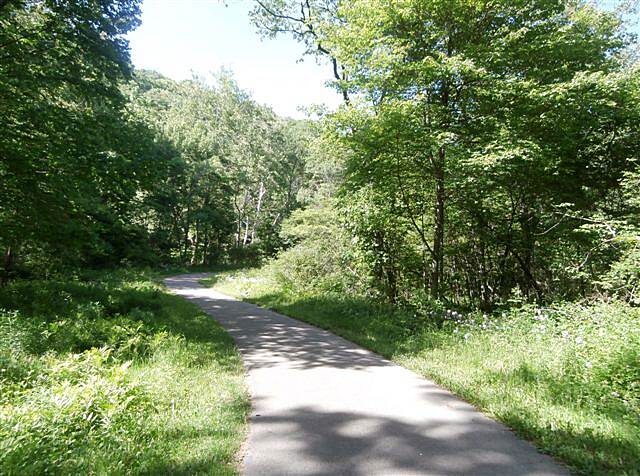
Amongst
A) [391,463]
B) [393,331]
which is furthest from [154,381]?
[393,331]

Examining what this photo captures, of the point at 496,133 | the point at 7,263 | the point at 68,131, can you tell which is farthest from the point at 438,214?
the point at 7,263

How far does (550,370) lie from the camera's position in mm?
4957

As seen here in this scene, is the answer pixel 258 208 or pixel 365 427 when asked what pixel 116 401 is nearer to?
pixel 365 427

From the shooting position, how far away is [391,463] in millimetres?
3256

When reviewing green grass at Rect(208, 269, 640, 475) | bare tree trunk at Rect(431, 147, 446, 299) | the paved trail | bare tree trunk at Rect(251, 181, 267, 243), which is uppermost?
bare tree trunk at Rect(251, 181, 267, 243)

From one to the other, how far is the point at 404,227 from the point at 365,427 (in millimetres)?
8174

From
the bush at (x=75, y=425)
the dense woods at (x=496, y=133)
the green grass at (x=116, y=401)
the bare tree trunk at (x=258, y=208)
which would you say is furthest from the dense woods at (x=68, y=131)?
the bare tree trunk at (x=258, y=208)

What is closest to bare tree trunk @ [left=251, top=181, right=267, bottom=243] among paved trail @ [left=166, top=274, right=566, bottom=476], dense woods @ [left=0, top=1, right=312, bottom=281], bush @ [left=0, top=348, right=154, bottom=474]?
dense woods @ [left=0, top=1, right=312, bottom=281]

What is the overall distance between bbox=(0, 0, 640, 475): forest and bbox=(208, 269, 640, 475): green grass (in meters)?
0.03

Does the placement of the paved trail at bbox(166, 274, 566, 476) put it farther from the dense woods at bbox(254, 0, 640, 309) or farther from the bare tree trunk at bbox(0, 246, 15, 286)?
the bare tree trunk at bbox(0, 246, 15, 286)

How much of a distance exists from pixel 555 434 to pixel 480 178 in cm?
748

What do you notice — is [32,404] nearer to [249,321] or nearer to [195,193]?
[249,321]

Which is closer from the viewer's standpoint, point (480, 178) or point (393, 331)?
point (393, 331)

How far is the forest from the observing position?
3883mm
